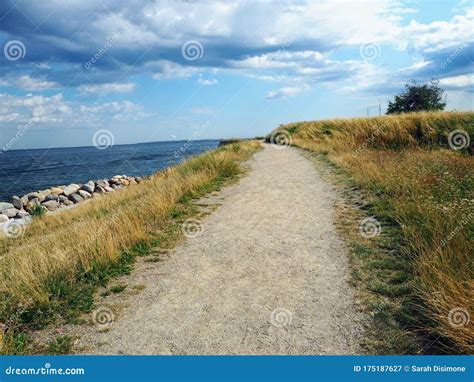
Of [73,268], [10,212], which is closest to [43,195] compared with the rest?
[10,212]

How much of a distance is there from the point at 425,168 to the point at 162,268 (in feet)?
22.9

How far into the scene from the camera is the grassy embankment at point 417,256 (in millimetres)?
3678

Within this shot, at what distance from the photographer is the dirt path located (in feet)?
12.7

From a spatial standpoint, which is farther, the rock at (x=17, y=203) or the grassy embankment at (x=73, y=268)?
the rock at (x=17, y=203)

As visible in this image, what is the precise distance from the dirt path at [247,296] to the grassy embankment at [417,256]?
0.33 meters

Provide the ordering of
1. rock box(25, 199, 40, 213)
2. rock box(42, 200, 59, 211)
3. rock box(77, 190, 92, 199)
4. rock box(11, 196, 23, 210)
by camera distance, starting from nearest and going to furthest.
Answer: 1. rock box(25, 199, 40, 213)
2. rock box(42, 200, 59, 211)
3. rock box(11, 196, 23, 210)
4. rock box(77, 190, 92, 199)

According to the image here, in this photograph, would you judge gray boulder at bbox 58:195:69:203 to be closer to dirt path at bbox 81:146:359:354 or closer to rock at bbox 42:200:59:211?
rock at bbox 42:200:59:211

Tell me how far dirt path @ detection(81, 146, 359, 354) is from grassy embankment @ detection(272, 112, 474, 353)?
326mm

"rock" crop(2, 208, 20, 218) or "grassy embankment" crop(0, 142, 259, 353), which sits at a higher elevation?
"grassy embankment" crop(0, 142, 259, 353)

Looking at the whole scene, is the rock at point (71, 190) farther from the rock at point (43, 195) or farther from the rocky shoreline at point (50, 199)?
the rock at point (43, 195)

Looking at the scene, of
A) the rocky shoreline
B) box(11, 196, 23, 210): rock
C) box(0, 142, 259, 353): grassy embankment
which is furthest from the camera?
box(11, 196, 23, 210): rock

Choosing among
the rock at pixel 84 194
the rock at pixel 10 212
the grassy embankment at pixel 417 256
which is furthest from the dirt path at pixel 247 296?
the rock at pixel 84 194

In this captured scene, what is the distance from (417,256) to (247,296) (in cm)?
232

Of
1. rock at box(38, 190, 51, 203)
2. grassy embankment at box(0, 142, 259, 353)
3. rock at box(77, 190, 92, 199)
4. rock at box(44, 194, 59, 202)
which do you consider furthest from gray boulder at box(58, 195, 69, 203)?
grassy embankment at box(0, 142, 259, 353)
